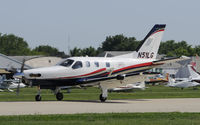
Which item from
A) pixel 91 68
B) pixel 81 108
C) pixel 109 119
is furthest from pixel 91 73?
pixel 109 119

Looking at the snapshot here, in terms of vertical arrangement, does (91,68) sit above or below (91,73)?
above

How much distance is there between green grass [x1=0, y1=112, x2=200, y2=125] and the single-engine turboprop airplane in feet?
34.4

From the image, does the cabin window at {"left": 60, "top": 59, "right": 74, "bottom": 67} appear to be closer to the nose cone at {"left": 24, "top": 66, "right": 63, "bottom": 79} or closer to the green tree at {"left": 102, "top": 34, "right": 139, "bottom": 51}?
the nose cone at {"left": 24, "top": 66, "right": 63, "bottom": 79}

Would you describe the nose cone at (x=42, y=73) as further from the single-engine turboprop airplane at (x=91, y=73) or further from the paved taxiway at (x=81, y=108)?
the paved taxiway at (x=81, y=108)

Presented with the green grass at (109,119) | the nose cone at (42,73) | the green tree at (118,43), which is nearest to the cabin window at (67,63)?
the nose cone at (42,73)

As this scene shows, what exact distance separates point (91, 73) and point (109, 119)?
12695 mm

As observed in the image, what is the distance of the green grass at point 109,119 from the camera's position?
1880cm

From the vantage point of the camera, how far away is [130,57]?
116ft

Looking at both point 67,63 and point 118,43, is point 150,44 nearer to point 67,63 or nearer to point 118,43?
point 67,63

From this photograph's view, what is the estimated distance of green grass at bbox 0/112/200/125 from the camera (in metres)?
18.8

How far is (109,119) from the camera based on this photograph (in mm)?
20156

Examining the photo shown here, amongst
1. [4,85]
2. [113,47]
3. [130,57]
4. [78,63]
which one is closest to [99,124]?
[78,63]

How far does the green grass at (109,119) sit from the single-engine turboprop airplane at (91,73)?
1048 centimetres

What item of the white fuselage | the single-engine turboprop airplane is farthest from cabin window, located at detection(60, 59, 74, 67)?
the white fuselage
